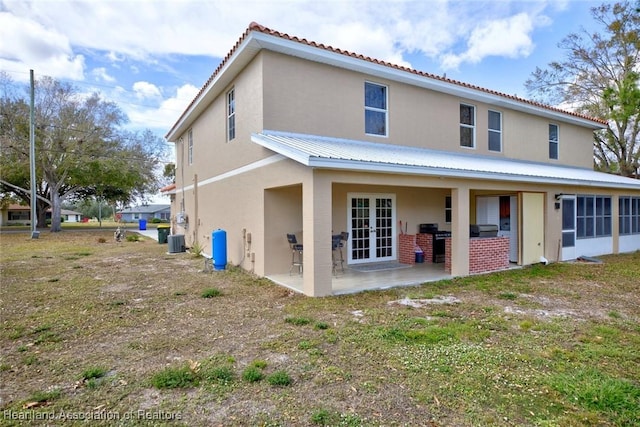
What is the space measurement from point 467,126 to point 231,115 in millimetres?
7900

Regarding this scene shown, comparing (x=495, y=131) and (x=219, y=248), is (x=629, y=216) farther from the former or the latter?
(x=219, y=248)

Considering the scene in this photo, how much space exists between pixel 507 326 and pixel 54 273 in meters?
10.9

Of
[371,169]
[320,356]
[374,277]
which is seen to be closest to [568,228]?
[374,277]

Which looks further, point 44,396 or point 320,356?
point 320,356

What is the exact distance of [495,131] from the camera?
40.9 ft

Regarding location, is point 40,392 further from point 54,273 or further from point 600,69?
point 600,69

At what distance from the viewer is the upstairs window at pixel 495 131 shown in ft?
40.6

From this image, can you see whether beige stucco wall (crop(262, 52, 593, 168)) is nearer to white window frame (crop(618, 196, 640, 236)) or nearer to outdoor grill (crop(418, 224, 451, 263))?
outdoor grill (crop(418, 224, 451, 263))

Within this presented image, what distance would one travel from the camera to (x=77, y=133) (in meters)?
23.5

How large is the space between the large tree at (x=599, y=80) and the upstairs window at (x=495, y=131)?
879cm

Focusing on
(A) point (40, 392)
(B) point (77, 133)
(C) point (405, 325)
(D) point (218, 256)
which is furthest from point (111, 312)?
(B) point (77, 133)

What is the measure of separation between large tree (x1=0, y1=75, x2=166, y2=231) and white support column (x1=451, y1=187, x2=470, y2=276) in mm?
24195

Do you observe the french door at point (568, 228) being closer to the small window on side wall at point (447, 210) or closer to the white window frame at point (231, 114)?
the small window on side wall at point (447, 210)

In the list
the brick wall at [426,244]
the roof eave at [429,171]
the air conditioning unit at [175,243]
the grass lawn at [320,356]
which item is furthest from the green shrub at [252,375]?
the air conditioning unit at [175,243]
